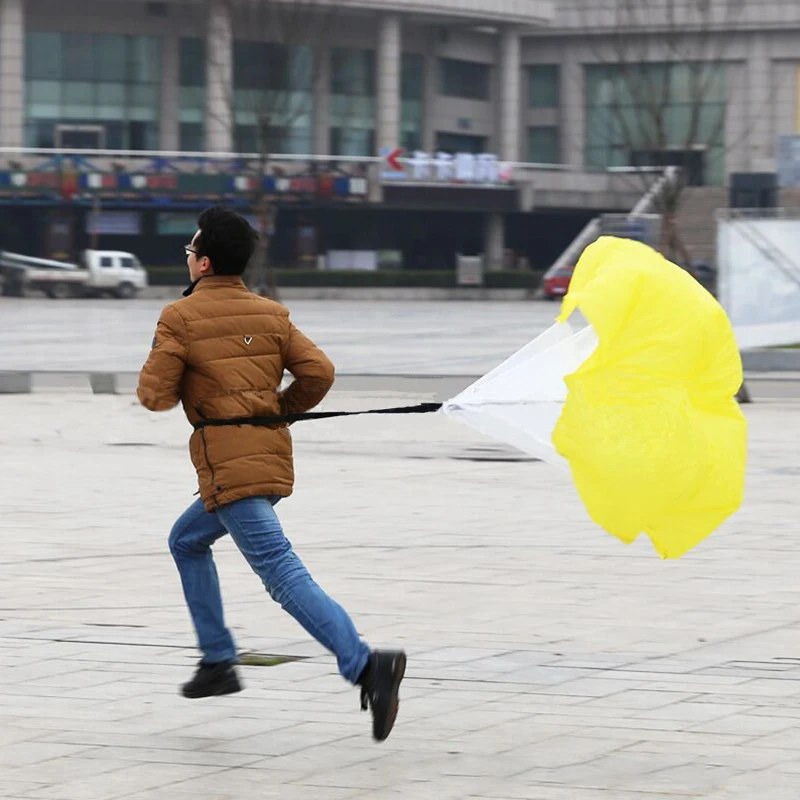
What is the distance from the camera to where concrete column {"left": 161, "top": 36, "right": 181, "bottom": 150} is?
74.6 metres

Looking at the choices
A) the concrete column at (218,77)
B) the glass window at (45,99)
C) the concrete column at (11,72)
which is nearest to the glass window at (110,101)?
the glass window at (45,99)

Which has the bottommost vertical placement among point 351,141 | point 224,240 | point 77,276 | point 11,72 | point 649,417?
point 77,276

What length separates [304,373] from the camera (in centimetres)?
584

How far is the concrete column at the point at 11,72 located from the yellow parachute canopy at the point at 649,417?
A: 68.4 m

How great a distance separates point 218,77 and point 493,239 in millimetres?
13373

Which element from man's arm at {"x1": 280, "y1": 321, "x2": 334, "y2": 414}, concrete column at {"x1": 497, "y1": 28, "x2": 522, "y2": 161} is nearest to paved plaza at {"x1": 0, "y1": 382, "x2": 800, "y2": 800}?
man's arm at {"x1": 280, "y1": 321, "x2": 334, "y2": 414}

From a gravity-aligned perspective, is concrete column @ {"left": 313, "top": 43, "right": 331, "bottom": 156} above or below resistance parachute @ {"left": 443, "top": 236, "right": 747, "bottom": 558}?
above

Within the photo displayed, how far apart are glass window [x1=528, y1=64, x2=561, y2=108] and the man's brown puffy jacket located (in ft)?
270

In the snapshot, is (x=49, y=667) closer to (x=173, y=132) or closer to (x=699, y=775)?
(x=699, y=775)

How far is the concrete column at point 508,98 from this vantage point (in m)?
83.6

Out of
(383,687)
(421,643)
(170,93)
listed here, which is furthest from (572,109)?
(383,687)

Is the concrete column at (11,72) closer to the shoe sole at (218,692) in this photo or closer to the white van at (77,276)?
the white van at (77,276)

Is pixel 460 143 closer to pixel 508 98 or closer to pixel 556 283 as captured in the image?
pixel 508 98

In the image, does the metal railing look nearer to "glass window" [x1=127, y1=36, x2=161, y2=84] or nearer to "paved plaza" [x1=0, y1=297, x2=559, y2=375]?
"paved plaza" [x1=0, y1=297, x2=559, y2=375]
